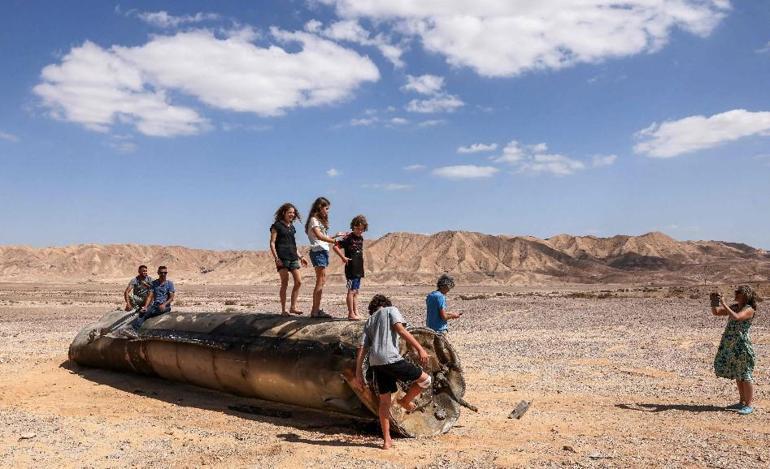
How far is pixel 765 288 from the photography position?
4438 cm

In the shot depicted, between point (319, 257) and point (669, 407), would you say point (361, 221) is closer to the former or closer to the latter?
point (319, 257)

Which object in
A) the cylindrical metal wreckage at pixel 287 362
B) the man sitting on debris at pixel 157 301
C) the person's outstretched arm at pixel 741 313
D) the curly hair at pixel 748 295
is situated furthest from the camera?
the man sitting on debris at pixel 157 301

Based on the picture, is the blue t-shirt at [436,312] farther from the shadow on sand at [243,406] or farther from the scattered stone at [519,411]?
the shadow on sand at [243,406]

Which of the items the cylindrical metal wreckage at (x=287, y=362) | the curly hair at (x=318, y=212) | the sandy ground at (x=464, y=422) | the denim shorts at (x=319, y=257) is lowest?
the sandy ground at (x=464, y=422)

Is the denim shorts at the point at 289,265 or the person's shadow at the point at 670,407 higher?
the denim shorts at the point at 289,265

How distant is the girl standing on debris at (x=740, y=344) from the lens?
8969 mm

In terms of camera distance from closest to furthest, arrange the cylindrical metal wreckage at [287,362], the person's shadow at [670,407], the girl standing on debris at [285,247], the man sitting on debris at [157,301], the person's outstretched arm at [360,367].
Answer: the person's outstretched arm at [360,367], the cylindrical metal wreckage at [287,362], the person's shadow at [670,407], the girl standing on debris at [285,247], the man sitting on debris at [157,301]

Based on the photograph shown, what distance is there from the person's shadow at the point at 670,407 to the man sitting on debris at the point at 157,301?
8433mm

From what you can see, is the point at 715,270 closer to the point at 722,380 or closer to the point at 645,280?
the point at 645,280

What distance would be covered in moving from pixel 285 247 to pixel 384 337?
11.5ft

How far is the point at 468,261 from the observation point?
108 meters

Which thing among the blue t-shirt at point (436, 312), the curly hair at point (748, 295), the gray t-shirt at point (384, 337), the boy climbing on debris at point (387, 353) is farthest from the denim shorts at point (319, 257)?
the curly hair at point (748, 295)

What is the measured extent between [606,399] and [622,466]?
397cm

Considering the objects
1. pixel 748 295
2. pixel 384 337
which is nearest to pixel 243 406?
pixel 384 337
